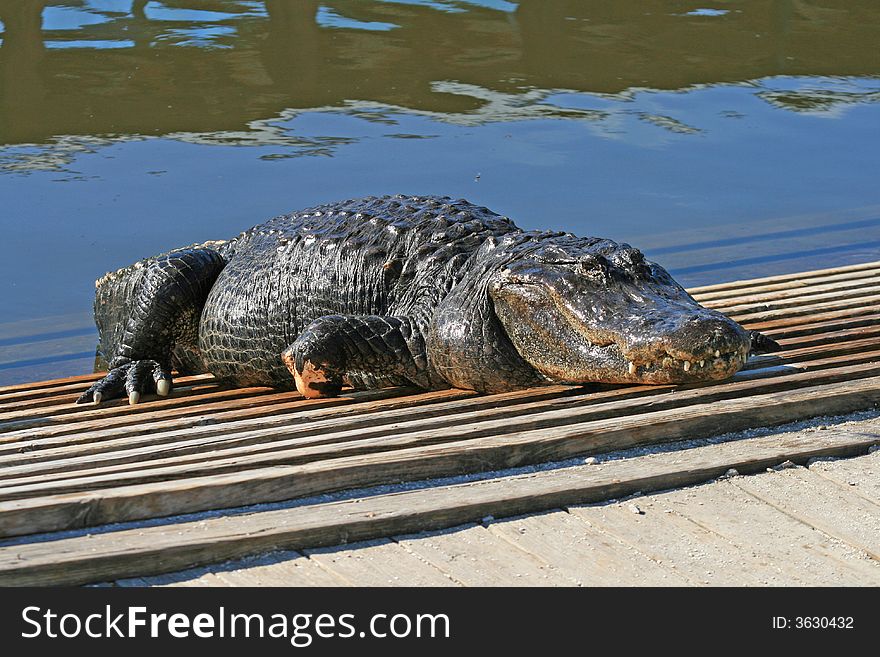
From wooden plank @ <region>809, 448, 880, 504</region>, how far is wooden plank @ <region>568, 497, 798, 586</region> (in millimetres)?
525

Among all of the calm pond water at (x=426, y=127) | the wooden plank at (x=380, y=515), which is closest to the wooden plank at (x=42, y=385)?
the calm pond water at (x=426, y=127)

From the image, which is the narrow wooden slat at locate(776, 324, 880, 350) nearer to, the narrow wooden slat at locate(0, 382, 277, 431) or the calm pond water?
the narrow wooden slat at locate(0, 382, 277, 431)

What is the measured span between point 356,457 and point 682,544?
0.96 m

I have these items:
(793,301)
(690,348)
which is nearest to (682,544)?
(690,348)

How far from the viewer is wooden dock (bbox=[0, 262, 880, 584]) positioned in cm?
310

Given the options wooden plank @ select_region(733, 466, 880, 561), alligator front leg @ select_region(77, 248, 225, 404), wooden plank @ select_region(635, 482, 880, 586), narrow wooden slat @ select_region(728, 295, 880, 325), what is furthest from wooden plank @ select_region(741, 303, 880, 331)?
alligator front leg @ select_region(77, 248, 225, 404)

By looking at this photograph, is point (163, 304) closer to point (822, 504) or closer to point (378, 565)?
point (378, 565)

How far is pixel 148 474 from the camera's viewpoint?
11.2 ft

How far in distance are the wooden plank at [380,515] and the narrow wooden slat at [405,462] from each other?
74 millimetres

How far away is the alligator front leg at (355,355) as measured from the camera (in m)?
4.86

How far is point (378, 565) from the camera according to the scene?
3027 mm

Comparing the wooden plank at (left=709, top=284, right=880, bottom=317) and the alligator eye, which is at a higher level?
the alligator eye

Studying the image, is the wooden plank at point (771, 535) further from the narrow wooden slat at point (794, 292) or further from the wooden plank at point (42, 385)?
the wooden plank at point (42, 385)
